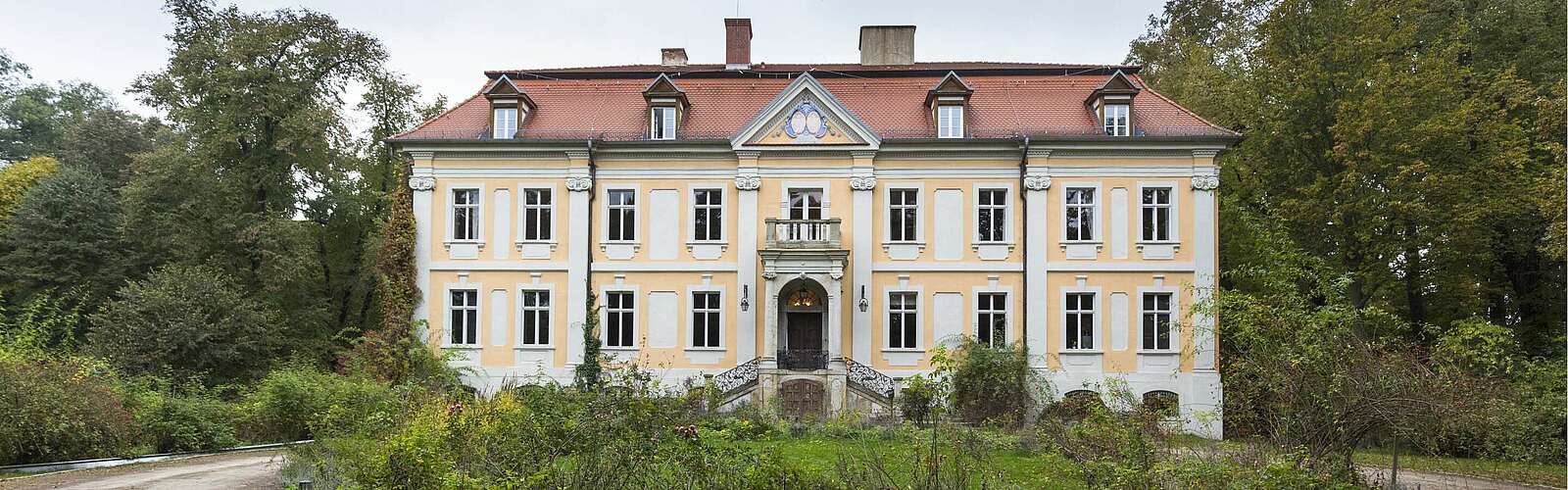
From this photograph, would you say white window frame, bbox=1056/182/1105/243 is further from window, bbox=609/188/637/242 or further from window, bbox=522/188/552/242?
window, bbox=522/188/552/242

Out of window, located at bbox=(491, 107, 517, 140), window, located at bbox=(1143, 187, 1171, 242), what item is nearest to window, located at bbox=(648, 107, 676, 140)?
window, located at bbox=(491, 107, 517, 140)

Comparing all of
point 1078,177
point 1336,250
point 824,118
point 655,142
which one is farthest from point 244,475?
point 1336,250

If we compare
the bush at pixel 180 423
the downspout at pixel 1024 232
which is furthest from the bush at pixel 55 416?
the downspout at pixel 1024 232

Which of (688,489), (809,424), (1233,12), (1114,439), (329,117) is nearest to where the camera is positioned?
(688,489)

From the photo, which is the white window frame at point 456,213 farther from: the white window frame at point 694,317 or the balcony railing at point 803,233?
the balcony railing at point 803,233

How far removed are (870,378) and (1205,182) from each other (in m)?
8.62

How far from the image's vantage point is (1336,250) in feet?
75.8

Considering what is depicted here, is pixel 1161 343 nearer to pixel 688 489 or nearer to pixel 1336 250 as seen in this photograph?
pixel 1336 250

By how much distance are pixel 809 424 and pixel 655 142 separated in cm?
831

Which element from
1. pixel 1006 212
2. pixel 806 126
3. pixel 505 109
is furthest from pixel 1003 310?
pixel 505 109

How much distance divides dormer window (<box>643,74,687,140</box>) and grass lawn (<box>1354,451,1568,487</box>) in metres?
15.3

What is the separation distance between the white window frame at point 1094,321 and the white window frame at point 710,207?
779 centimetres

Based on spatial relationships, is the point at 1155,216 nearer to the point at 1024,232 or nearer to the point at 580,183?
the point at 1024,232

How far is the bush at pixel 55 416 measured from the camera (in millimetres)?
13789
